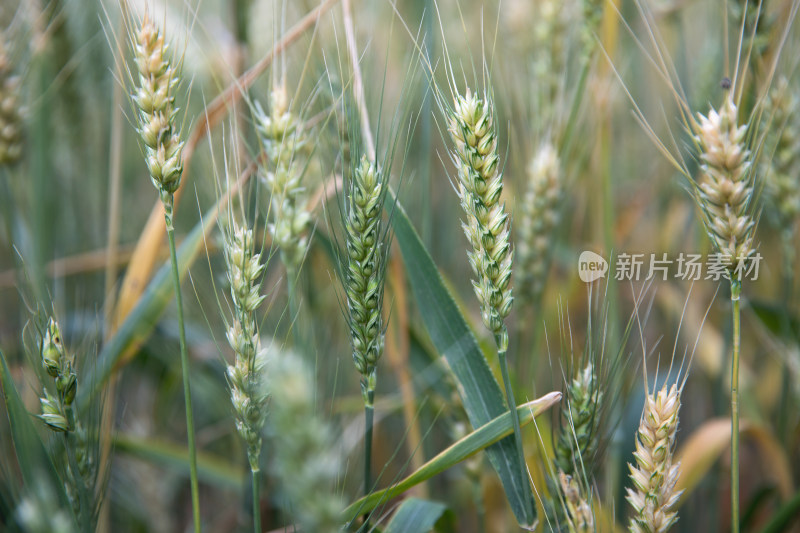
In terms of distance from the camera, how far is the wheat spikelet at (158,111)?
1.67 ft

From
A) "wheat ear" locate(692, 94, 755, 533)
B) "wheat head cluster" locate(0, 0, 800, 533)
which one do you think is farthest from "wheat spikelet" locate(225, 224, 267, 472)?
"wheat ear" locate(692, 94, 755, 533)

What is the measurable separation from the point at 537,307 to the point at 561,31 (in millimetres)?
456

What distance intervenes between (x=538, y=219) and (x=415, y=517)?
0.45 m

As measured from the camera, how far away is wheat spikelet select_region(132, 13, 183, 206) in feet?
1.67

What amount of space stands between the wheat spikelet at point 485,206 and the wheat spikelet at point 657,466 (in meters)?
0.16

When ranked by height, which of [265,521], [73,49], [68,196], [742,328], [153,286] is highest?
[73,49]

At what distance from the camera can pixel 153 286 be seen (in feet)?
2.44

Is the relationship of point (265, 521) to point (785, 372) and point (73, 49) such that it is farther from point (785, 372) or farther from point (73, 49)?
point (73, 49)

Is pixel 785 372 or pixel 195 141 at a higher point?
pixel 195 141

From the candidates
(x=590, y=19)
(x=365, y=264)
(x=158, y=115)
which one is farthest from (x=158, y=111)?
(x=590, y=19)

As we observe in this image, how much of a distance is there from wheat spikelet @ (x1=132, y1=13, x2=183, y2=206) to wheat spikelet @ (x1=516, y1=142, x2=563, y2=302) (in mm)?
516

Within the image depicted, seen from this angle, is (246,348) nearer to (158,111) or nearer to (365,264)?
(365,264)

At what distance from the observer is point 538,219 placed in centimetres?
87

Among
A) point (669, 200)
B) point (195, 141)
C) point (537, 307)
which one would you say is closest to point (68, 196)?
point (195, 141)
